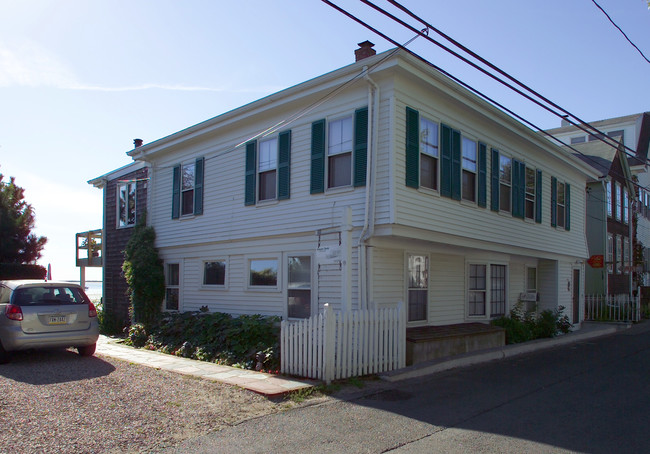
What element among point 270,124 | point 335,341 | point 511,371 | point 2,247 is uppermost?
point 270,124

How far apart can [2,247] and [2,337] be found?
1791cm

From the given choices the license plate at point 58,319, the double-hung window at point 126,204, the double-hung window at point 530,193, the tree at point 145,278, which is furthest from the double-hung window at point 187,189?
the double-hung window at point 530,193

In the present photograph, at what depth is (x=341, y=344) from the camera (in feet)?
29.9

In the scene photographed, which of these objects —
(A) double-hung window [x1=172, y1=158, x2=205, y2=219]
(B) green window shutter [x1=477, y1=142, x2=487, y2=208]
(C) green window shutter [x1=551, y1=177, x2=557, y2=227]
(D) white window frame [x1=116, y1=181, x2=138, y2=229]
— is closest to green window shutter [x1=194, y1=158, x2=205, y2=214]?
(A) double-hung window [x1=172, y1=158, x2=205, y2=219]

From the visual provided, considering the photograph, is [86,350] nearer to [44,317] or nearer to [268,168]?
[44,317]

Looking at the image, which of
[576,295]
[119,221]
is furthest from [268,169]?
[576,295]

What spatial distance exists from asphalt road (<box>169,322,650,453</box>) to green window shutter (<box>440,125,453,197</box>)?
3980 mm

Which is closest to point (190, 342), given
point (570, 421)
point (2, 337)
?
point (2, 337)

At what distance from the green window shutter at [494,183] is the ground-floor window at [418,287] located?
107 inches

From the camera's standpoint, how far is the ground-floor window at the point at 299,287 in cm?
1212

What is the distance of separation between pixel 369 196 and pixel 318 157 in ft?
5.86

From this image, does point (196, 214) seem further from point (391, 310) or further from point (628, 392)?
point (628, 392)

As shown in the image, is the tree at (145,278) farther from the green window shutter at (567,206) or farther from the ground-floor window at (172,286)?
the green window shutter at (567,206)

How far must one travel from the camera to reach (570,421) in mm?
6773
